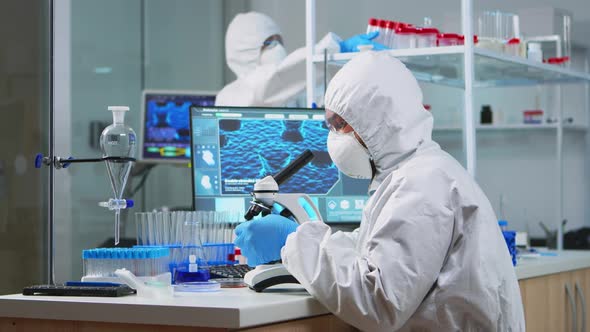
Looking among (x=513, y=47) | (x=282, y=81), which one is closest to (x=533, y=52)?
(x=513, y=47)

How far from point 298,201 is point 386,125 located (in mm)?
432

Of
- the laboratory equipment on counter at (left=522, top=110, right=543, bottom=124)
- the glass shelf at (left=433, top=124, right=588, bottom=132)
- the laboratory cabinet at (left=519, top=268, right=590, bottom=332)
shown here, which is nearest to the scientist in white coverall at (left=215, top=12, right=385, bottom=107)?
the laboratory cabinet at (left=519, top=268, right=590, bottom=332)

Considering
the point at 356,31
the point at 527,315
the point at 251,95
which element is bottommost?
the point at 527,315

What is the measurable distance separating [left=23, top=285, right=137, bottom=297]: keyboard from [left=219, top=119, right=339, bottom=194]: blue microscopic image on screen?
2.23 feet

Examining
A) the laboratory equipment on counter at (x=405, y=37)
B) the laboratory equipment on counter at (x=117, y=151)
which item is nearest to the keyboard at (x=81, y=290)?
the laboratory equipment on counter at (x=117, y=151)

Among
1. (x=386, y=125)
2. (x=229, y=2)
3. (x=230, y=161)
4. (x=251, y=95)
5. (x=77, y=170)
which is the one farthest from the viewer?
(x=229, y=2)

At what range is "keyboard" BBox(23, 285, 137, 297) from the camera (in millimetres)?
1800

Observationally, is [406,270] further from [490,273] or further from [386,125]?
[386,125]

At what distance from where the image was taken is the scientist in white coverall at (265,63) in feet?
10.0

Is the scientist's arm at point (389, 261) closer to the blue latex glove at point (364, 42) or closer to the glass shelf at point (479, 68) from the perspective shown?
the glass shelf at point (479, 68)

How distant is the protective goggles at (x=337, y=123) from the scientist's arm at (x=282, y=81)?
61.6 inches

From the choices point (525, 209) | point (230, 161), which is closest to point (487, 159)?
point (525, 209)

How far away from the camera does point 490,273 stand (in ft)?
5.89

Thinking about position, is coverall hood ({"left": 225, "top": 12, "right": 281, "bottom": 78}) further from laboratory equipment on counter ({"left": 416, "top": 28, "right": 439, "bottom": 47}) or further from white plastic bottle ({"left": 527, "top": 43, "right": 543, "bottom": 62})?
laboratory equipment on counter ({"left": 416, "top": 28, "right": 439, "bottom": 47})
